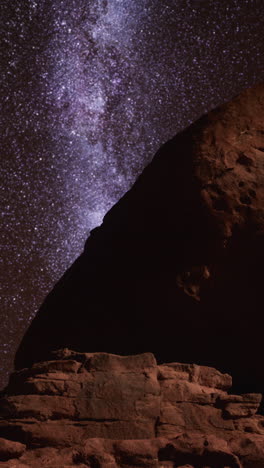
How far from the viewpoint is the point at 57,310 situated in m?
6.26

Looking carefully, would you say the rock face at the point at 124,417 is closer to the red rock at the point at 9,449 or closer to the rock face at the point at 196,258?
the red rock at the point at 9,449

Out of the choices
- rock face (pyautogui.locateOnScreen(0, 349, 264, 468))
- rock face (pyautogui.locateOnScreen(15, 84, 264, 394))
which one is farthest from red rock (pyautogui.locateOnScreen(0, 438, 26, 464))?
rock face (pyautogui.locateOnScreen(15, 84, 264, 394))

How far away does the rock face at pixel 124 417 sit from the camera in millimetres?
3457

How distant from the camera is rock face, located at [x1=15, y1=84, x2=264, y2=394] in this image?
500 cm

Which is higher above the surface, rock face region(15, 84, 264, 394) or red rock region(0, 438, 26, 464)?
rock face region(15, 84, 264, 394)

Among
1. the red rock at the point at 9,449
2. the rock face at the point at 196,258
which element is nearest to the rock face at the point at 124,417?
the red rock at the point at 9,449

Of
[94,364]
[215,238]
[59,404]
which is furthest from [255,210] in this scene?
[59,404]

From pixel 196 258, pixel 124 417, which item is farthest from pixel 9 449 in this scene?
pixel 196 258

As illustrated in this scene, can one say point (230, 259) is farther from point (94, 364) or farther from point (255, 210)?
point (94, 364)

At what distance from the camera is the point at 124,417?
146 inches

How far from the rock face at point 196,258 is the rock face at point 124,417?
102 cm

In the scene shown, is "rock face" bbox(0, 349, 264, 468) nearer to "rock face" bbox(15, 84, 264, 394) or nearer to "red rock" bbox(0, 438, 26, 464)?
"red rock" bbox(0, 438, 26, 464)

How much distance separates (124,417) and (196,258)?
6.03 feet

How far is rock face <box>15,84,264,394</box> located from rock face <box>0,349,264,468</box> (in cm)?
102
